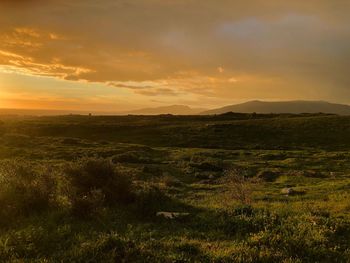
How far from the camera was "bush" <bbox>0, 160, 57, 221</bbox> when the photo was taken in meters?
13.5

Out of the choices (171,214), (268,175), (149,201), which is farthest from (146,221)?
(268,175)

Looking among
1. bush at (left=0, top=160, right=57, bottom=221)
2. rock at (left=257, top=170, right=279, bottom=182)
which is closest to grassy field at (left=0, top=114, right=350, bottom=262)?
bush at (left=0, top=160, right=57, bottom=221)

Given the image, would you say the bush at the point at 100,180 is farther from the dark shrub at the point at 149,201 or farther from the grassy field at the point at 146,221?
the dark shrub at the point at 149,201

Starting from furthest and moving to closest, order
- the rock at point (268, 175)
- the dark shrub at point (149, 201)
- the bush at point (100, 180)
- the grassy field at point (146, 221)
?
1. the rock at point (268, 175)
2. the bush at point (100, 180)
3. the dark shrub at point (149, 201)
4. the grassy field at point (146, 221)

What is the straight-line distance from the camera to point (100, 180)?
1598 centimetres

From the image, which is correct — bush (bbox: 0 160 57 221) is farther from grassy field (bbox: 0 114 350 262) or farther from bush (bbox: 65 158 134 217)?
bush (bbox: 65 158 134 217)

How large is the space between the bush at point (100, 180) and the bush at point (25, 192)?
818 mm

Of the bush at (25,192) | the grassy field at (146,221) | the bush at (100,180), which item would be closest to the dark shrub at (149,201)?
the grassy field at (146,221)

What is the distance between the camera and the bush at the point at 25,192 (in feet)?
44.3

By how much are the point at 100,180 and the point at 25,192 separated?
2.91 m

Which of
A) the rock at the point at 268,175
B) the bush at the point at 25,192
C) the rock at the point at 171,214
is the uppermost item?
the bush at the point at 25,192

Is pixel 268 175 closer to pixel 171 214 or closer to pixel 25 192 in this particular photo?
pixel 171 214

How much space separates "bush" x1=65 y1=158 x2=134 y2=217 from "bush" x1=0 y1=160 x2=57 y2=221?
2.68 feet

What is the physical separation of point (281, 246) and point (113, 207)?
6454mm
